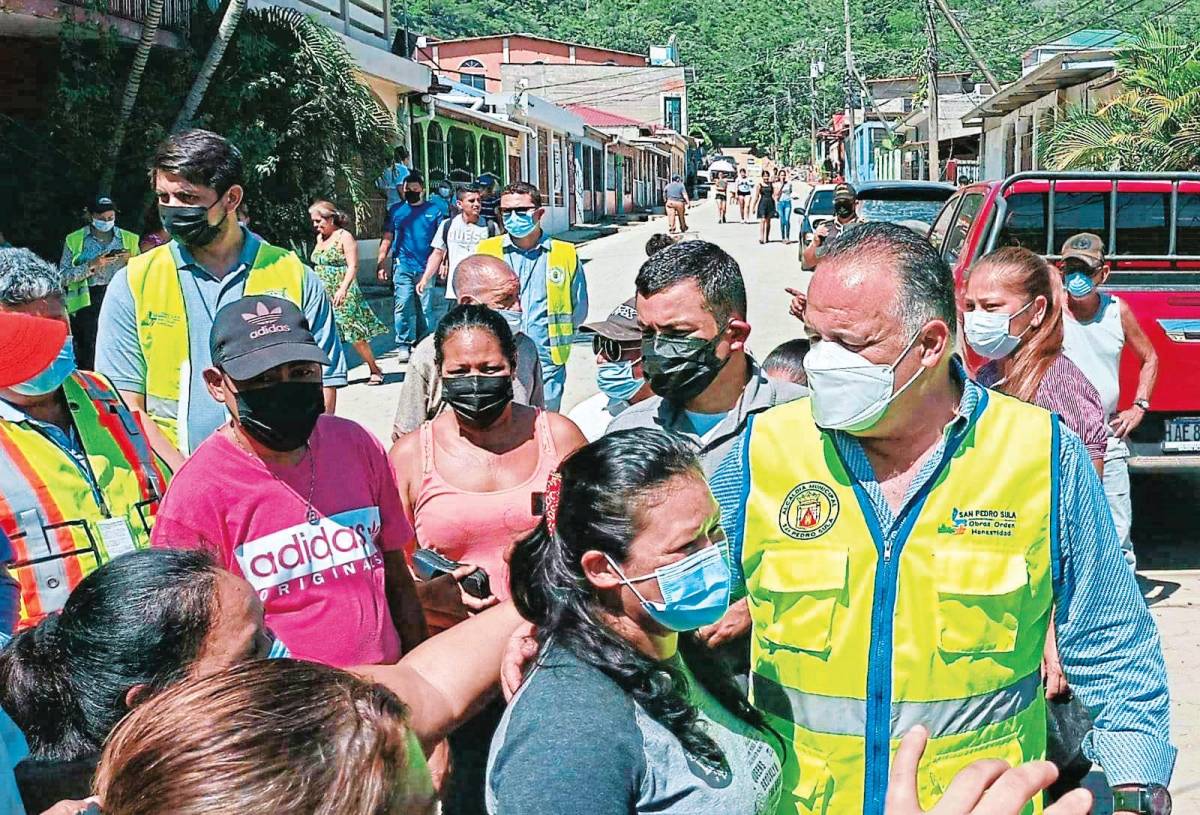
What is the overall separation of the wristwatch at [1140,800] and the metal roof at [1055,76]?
798 inches

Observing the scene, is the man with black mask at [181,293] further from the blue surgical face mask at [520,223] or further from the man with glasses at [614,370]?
the blue surgical face mask at [520,223]

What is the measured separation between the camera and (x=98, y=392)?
3475mm

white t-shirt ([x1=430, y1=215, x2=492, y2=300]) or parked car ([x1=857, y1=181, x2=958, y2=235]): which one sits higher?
parked car ([x1=857, y1=181, x2=958, y2=235])

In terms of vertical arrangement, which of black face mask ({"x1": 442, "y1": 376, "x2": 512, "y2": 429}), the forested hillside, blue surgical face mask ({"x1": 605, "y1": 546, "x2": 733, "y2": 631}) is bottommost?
blue surgical face mask ({"x1": 605, "y1": 546, "x2": 733, "y2": 631})

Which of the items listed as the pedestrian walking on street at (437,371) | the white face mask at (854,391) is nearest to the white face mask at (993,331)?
the pedestrian walking on street at (437,371)

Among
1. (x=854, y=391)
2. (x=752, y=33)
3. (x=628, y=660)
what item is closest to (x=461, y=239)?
(x=854, y=391)

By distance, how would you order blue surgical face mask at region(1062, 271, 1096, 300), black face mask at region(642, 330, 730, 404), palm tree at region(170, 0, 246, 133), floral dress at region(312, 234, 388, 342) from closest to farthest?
black face mask at region(642, 330, 730, 404)
blue surgical face mask at region(1062, 271, 1096, 300)
floral dress at region(312, 234, 388, 342)
palm tree at region(170, 0, 246, 133)

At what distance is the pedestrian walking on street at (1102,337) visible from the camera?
19.1 feet

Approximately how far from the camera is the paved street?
5.08m

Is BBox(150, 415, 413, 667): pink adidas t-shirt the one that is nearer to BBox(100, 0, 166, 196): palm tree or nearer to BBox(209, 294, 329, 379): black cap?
BBox(209, 294, 329, 379): black cap

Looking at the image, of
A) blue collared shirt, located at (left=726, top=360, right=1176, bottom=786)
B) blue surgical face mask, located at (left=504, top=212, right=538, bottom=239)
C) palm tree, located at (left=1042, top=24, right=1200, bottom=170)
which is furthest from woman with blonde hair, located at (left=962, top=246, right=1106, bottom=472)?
palm tree, located at (left=1042, top=24, right=1200, bottom=170)

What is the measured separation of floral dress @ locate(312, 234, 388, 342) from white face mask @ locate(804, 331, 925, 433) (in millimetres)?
8273

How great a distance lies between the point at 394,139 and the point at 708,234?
74.1 feet

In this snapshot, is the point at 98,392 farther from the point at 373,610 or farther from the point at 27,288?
the point at 373,610
